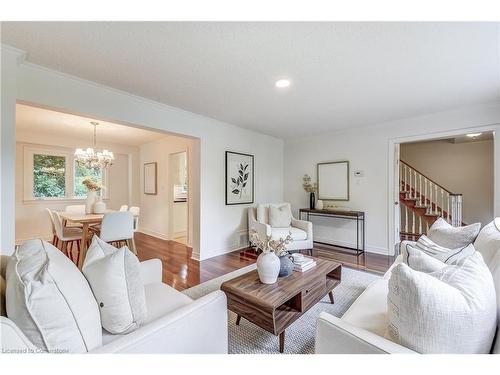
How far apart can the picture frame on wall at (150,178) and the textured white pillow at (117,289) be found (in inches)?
175

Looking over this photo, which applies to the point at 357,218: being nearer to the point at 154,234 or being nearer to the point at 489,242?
the point at 489,242

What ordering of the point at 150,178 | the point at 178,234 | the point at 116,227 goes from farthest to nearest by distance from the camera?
the point at 150,178
the point at 178,234
the point at 116,227

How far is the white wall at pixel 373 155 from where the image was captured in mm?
3084

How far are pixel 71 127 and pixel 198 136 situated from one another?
2556 mm

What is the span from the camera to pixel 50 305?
2.49ft

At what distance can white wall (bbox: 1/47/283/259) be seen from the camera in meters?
2.05

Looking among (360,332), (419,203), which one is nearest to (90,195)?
(360,332)

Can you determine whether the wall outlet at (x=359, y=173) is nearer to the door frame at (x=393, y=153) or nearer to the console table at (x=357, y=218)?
the door frame at (x=393, y=153)

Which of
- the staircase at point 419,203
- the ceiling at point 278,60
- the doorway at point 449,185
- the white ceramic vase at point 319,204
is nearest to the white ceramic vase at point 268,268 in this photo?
the ceiling at point 278,60

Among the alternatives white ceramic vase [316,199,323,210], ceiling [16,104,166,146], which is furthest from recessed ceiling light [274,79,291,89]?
ceiling [16,104,166,146]
